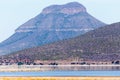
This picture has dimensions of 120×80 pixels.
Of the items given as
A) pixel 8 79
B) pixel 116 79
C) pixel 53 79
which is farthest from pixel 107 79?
pixel 8 79

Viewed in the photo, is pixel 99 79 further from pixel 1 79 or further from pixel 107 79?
pixel 1 79

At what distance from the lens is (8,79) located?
162 ft

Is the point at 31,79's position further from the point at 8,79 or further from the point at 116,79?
the point at 116,79

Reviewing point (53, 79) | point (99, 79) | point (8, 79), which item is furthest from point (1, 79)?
point (99, 79)

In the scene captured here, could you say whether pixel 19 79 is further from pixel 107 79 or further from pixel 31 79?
pixel 107 79

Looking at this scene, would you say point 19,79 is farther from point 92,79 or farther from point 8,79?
point 92,79

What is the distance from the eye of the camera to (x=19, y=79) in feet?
158

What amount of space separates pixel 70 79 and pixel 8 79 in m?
4.62

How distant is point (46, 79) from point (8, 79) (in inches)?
112

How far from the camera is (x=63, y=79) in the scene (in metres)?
49.9

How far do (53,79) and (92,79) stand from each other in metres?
2.93

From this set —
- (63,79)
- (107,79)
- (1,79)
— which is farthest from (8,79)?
(107,79)

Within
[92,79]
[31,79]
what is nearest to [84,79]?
[92,79]

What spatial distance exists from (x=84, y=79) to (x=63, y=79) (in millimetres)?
1591
